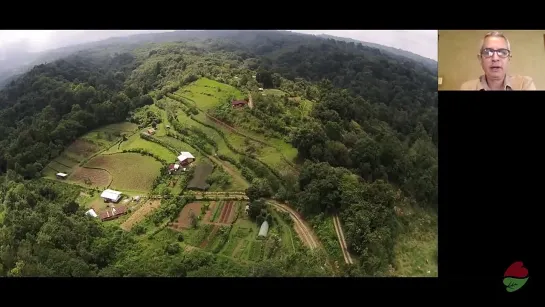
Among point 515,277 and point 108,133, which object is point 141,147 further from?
point 515,277

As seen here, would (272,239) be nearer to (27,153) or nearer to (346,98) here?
(346,98)

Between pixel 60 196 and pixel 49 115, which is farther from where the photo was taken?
pixel 49 115

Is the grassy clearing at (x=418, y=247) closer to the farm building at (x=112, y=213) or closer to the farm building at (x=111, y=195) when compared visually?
the farm building at (x=112, y=213)

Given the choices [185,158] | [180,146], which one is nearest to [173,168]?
[185,158]

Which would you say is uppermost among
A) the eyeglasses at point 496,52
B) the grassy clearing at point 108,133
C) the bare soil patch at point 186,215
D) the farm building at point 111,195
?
the eyeglasses at point 496,52

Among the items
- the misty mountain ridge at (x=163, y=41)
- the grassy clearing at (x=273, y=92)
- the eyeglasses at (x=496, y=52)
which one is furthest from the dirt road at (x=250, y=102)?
the eyeglasses at (x=496, y=52)

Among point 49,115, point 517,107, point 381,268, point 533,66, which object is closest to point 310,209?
point 381,268
